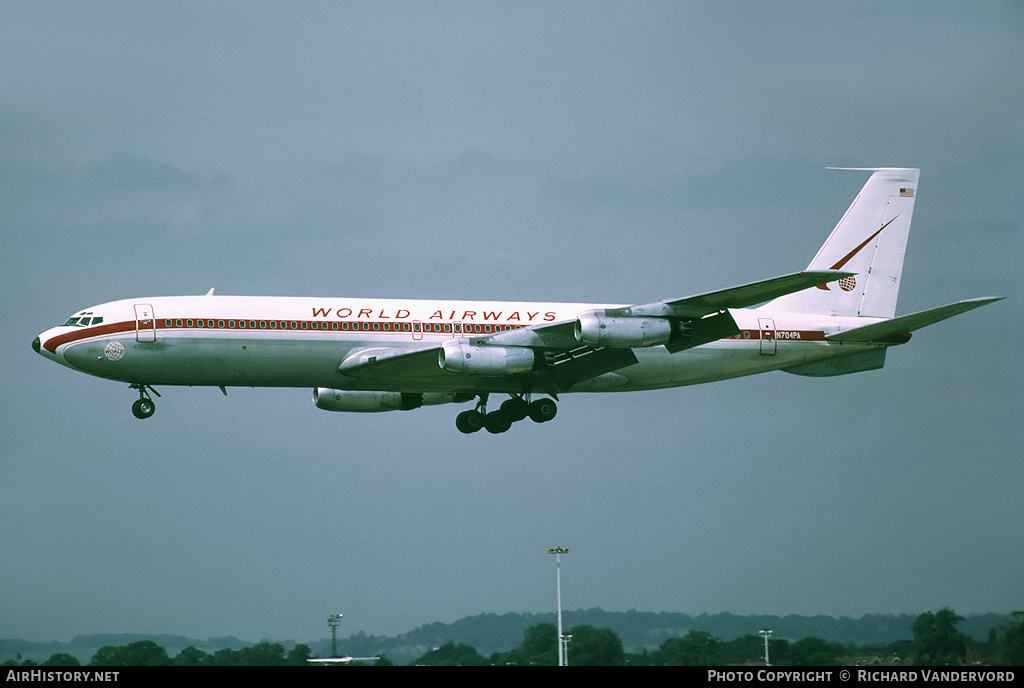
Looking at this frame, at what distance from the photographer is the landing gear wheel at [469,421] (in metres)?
55.9

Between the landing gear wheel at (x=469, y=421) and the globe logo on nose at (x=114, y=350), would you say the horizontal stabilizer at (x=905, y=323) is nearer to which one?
the landing gear wheel at (x=469, y=421)

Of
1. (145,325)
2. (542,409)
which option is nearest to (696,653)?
(542,409)

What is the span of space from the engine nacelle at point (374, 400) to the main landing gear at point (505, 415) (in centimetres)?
85

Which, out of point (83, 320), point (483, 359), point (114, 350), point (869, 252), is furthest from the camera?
point (869, 252)

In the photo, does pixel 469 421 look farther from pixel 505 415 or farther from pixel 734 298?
pixel 734 298

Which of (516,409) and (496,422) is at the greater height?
(516,409)

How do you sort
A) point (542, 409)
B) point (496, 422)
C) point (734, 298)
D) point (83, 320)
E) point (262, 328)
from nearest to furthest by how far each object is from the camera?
1. point (734, 298)
2. point (262, 328)
3. point (83, 320)
4. point (542, 409)
5. point (496, 422)

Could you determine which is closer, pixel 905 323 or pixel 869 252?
pixel 905 323

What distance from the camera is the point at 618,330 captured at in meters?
48.0

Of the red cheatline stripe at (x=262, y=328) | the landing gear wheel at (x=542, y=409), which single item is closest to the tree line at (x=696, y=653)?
the landing gear wheel at (x=542, y=409)

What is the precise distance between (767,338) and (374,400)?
16.7 meters

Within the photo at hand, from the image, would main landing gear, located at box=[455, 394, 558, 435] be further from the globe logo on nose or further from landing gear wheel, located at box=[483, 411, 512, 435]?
the globe logo on nose

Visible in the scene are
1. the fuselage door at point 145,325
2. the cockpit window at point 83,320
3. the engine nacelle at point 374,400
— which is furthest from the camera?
the engine nacelle at point 374,400

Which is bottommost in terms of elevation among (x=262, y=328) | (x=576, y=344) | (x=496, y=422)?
(x=496, y=422)
